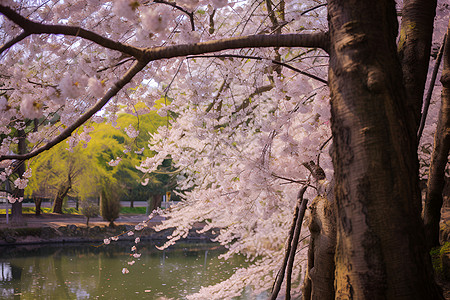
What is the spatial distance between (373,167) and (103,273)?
10191 mm

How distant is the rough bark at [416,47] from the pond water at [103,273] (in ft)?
22.6

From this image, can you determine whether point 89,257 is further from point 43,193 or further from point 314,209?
point 314,209

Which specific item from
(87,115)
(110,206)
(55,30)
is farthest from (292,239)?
(110,206)

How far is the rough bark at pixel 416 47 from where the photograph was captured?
1946 millimetres

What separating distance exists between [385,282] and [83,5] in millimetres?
3078

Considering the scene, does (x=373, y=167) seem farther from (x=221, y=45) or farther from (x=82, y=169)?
(x=82, y=169)

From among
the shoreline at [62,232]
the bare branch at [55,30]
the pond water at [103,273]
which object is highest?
the bare branch at [55,30]

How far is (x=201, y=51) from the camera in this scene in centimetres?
162

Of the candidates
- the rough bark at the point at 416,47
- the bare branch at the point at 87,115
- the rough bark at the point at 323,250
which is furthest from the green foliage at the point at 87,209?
the rough bark at the point at 416,47

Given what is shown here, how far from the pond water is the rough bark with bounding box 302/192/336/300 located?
6.10 metres

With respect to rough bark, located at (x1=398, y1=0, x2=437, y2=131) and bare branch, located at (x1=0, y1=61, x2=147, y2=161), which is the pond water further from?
bare branch, located at (x1=0, y1=61, x2=147, y2=161)

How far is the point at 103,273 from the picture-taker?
1030cm

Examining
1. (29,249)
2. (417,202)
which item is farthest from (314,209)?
(29,249)

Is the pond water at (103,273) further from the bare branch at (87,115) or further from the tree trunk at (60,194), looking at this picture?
the bare branch at (87,115)
